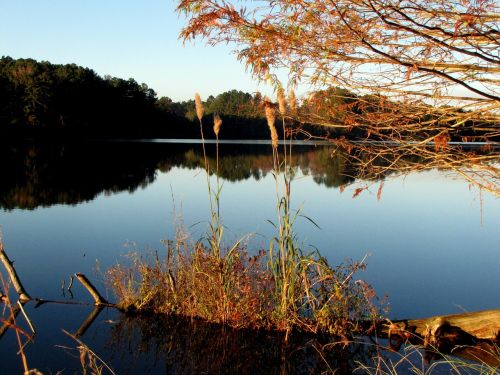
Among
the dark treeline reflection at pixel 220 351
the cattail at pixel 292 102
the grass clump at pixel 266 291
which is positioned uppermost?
the cattail at pixel 292 102

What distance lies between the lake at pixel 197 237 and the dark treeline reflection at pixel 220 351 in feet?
→ 0.08

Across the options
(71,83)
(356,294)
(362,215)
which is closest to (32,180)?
(362,215)

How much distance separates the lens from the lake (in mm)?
6094

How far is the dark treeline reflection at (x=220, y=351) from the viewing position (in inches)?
223

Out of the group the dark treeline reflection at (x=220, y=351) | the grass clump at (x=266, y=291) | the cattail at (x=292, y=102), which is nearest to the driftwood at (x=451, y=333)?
the grass clump at (x=266, y=291)

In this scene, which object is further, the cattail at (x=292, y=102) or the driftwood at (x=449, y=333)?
the driftwood at (x=449, y=333)

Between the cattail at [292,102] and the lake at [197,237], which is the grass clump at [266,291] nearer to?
the lake at [197,237]

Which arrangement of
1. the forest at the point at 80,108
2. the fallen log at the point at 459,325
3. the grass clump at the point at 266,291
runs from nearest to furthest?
the grass clump at the point at 266,291 → the fallen log at the point at 459,325 → the forest at the point at 80,108

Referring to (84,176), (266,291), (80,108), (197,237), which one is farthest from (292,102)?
(80,108)

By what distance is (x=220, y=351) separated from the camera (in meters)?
5.94

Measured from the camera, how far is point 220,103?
90.4 m

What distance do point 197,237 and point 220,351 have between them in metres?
5.43

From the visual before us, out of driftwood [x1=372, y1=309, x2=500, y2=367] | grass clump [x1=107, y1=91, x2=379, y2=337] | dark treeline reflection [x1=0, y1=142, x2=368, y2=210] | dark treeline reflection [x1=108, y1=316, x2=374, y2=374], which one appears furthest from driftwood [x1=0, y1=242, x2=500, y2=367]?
dark treeline reflection [x1=0, y1=142, x2=368, y2=210]

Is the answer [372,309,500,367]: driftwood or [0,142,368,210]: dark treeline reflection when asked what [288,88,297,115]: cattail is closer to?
[372,309,500,367]: driftwood
